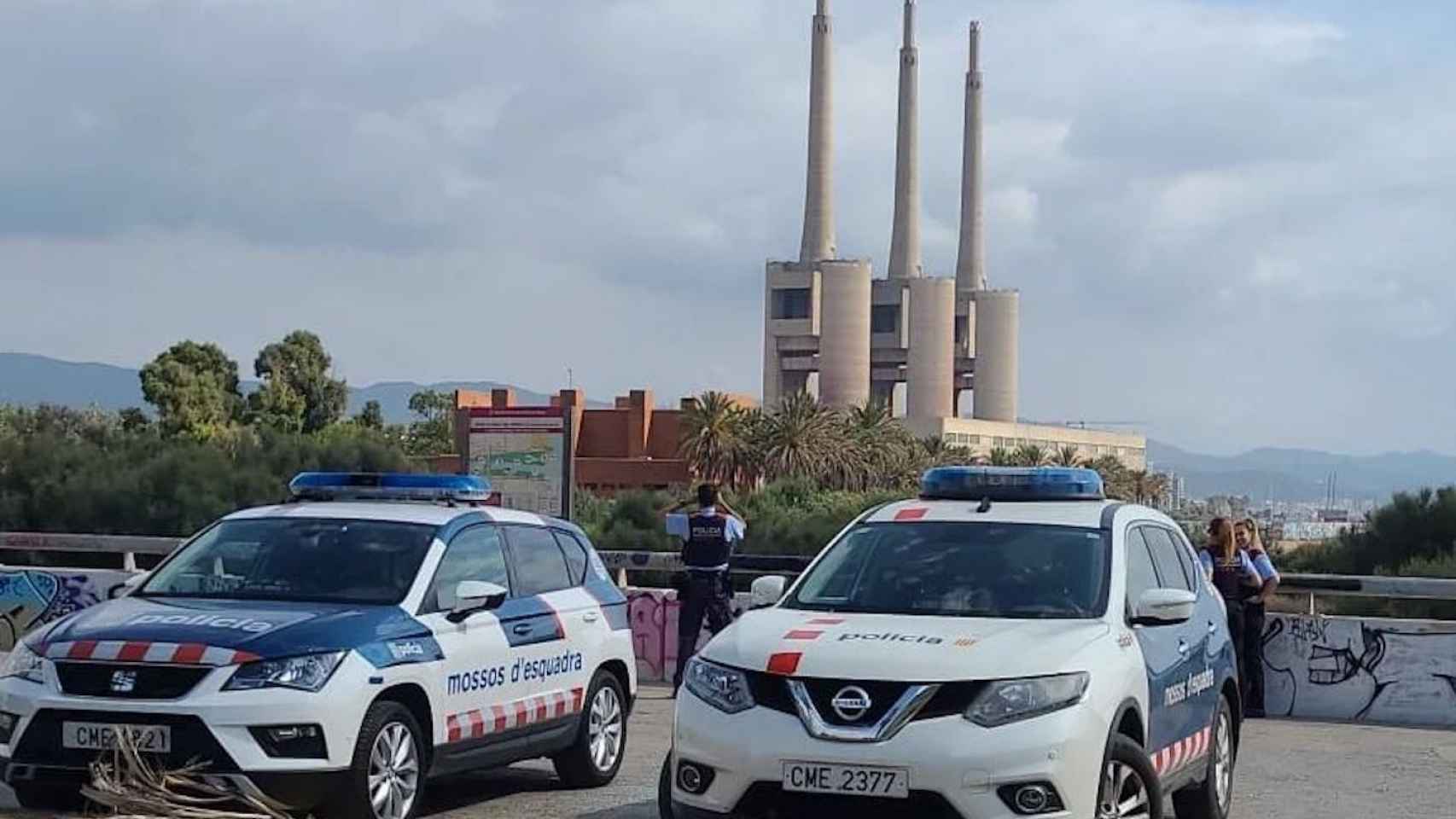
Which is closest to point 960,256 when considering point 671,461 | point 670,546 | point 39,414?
point 671,461

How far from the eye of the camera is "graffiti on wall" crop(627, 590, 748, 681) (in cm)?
1777

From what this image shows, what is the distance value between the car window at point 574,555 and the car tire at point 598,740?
563mm

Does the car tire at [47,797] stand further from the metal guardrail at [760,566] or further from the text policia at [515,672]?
the metal guardrail at [760,566]

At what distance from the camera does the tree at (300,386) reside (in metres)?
89.3

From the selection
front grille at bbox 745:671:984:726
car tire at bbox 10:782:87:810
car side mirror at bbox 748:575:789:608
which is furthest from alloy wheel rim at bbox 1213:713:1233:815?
car tire at bbox 10:782:87:810

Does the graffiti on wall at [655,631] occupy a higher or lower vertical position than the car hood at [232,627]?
lower

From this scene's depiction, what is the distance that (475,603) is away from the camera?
31.6ft

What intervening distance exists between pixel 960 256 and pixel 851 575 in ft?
459

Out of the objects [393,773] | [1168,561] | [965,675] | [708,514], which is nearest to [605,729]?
[393,773]

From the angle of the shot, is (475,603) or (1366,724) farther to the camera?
(1366,724)

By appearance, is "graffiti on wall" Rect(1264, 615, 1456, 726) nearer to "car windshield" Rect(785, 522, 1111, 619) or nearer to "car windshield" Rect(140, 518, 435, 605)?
"car windshield" Rect(785, 522, 1111, 619)

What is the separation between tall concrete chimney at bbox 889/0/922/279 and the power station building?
0.20 ft

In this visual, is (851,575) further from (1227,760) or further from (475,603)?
(1227,760)

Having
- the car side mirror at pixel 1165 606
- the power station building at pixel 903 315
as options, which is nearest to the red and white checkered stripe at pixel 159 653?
the car side mirror at pixel 1165 606
